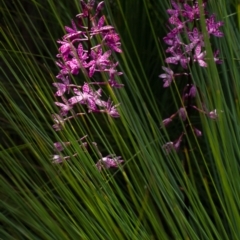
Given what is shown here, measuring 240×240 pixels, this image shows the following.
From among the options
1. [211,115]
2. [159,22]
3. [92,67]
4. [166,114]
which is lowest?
[166,114]

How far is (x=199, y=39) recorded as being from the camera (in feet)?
4.58

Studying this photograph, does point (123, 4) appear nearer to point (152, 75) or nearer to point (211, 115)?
point (152, 75)

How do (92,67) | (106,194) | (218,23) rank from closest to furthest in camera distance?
1. (106,194)
2. (92,67)
3. (218,23)

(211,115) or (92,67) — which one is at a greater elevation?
(92,67)

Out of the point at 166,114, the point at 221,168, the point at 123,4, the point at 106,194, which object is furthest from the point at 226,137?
the point at 123,4

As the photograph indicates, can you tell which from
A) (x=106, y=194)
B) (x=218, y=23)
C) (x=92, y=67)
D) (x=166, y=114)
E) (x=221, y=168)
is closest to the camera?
(x=221, y=168)

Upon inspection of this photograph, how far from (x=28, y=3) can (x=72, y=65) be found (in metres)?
1.31

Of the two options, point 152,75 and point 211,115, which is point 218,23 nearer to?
point 211,115

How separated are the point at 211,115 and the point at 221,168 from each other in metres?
0.19

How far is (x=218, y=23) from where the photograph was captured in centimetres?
141

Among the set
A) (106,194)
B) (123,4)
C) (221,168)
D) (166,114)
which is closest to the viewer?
(221,168)

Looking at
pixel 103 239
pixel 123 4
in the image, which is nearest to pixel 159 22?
pixel 123 4

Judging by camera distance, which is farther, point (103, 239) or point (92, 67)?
point (92, 67)

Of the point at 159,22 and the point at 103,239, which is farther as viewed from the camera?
the point at 159,22
